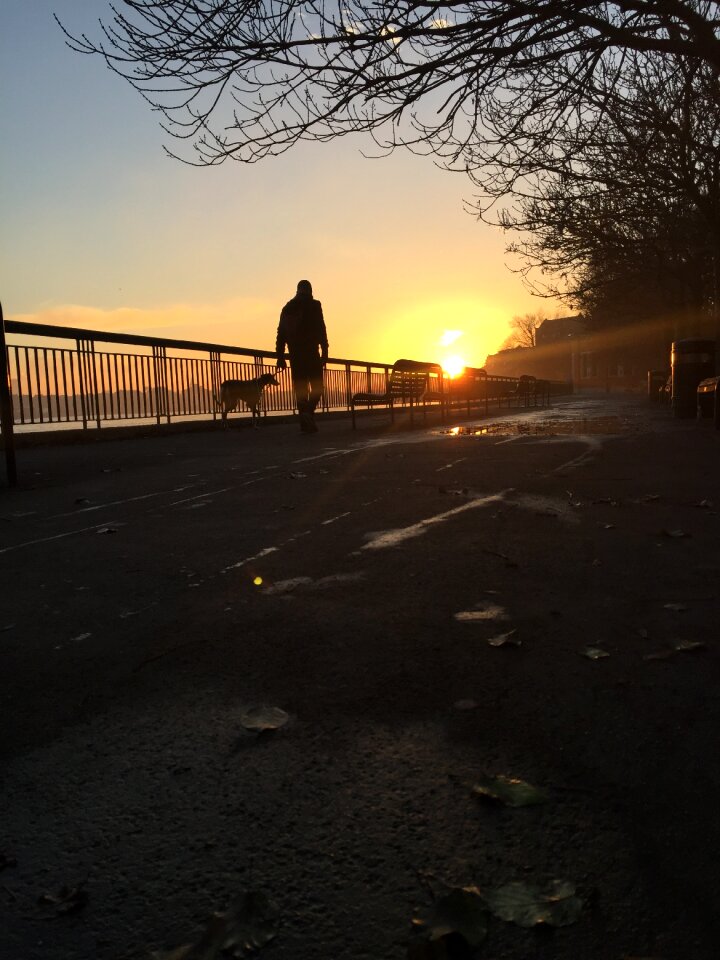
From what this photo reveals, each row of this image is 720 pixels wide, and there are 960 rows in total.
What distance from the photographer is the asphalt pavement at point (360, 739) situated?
1.25 metres

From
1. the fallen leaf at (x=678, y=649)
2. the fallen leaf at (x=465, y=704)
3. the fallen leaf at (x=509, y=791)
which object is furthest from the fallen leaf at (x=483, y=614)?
the fallen leaf at (x=509, y=791)

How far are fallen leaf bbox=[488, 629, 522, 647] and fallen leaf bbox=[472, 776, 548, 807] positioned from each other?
0.84 metres

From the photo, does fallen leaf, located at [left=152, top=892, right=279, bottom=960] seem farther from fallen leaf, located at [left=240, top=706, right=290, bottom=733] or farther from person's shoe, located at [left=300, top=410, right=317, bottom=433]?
person's shoe, located at [left=300, top=410, right=317, bottom=433]

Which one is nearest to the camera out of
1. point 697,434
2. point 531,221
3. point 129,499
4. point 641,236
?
point 129,499

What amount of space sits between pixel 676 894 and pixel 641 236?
71.2ft

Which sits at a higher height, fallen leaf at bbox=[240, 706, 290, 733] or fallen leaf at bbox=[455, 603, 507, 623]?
fallen leaf at bbox=[455, 603, 507, 623]

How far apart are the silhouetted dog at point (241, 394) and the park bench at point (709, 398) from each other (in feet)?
31.5

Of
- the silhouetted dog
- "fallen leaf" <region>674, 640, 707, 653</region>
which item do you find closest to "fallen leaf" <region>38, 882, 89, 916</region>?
"fallen leaf" <region>674, 640, 707, 653</region>

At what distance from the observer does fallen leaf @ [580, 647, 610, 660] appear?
2330 mm

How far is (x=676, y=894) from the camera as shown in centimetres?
126

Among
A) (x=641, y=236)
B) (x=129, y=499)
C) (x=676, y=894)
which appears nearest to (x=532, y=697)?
(x=676, y=894)

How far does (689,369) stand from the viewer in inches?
629

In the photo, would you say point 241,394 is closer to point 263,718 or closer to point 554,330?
point 263,718

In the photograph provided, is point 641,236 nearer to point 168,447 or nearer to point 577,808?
point 168,447
